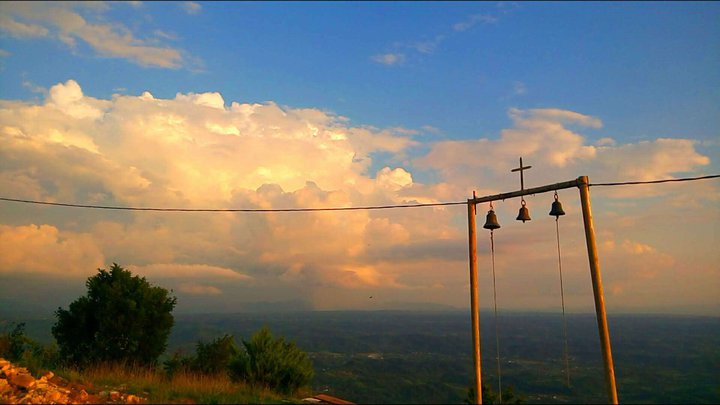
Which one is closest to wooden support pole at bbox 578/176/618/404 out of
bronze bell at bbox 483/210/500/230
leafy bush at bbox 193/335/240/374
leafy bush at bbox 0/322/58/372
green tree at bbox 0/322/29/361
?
bronze bell at bbox 483/210/500/230

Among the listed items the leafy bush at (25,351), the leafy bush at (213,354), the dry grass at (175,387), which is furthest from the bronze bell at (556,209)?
the leafy bush at (213,354)

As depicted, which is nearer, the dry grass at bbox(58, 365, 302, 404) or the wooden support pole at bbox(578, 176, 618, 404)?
the wooden support pole at bbox(578, 176, 618, 404)

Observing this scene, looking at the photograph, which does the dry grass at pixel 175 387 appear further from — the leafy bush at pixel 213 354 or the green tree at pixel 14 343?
the leafy bush at pixel 213 354

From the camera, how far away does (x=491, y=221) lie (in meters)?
12.9

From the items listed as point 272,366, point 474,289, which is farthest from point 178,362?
point 474,289

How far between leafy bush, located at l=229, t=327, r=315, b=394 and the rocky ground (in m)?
3.77

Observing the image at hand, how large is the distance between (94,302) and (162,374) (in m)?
6.17

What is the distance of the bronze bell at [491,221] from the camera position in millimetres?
12854

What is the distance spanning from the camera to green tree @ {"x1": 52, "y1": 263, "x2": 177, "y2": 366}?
18.3m

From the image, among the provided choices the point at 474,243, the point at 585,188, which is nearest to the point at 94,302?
the point at 474,243

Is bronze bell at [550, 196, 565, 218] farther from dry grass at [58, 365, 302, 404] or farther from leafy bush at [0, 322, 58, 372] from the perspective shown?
leafy bush at [0, 322, 58, 372]

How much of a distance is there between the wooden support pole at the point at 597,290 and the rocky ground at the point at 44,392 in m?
10.7

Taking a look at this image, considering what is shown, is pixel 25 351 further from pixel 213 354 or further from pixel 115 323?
pixel 213 354

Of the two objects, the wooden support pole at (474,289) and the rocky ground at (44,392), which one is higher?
the wooden support pole at (474,289)
